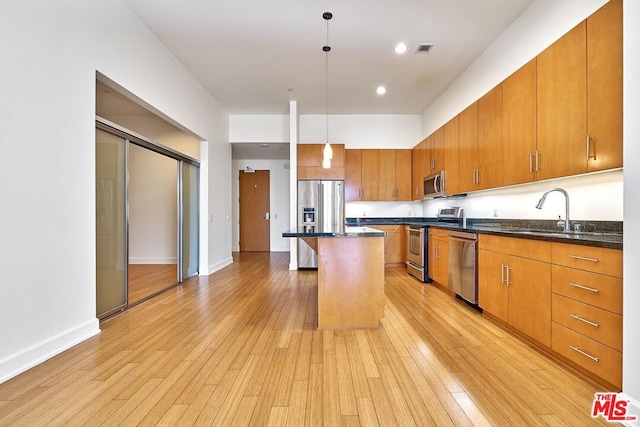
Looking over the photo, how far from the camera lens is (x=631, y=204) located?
61.9 inches

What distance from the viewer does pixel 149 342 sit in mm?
2529

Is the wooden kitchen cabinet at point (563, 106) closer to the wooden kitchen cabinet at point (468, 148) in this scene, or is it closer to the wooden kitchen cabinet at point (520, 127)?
the wooden kitchen cabinet at point (520, 127)

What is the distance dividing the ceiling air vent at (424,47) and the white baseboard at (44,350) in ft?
14.8

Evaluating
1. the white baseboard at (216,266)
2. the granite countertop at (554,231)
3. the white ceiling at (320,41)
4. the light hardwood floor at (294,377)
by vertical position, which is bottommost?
the light hardwood floor at (294,377)

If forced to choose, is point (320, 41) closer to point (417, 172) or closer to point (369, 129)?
point (369, 129)

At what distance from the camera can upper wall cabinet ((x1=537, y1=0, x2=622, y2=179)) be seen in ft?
6.36

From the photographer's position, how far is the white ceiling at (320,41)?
3104mm

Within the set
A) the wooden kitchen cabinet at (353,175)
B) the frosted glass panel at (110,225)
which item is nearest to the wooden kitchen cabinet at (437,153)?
the wooden kitchen cabinet at (353,175)

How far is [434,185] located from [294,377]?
157 inches

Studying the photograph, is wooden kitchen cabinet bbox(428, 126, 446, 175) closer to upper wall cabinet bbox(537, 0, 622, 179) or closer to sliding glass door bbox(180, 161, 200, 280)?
upper wall cabinet bbox(537, 0, 622, 179)

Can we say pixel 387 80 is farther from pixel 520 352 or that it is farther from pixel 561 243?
pixel 520 352

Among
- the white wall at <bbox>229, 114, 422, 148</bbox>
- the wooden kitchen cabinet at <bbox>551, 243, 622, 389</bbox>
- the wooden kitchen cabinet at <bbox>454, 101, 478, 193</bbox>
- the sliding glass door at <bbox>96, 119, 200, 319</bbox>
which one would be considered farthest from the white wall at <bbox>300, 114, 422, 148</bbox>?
the wooden kitchen cabinet at <bbox>551, 243, 622, 389</bbox>

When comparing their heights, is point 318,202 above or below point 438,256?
above

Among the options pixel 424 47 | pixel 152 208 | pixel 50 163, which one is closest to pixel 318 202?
pixel 424 47
